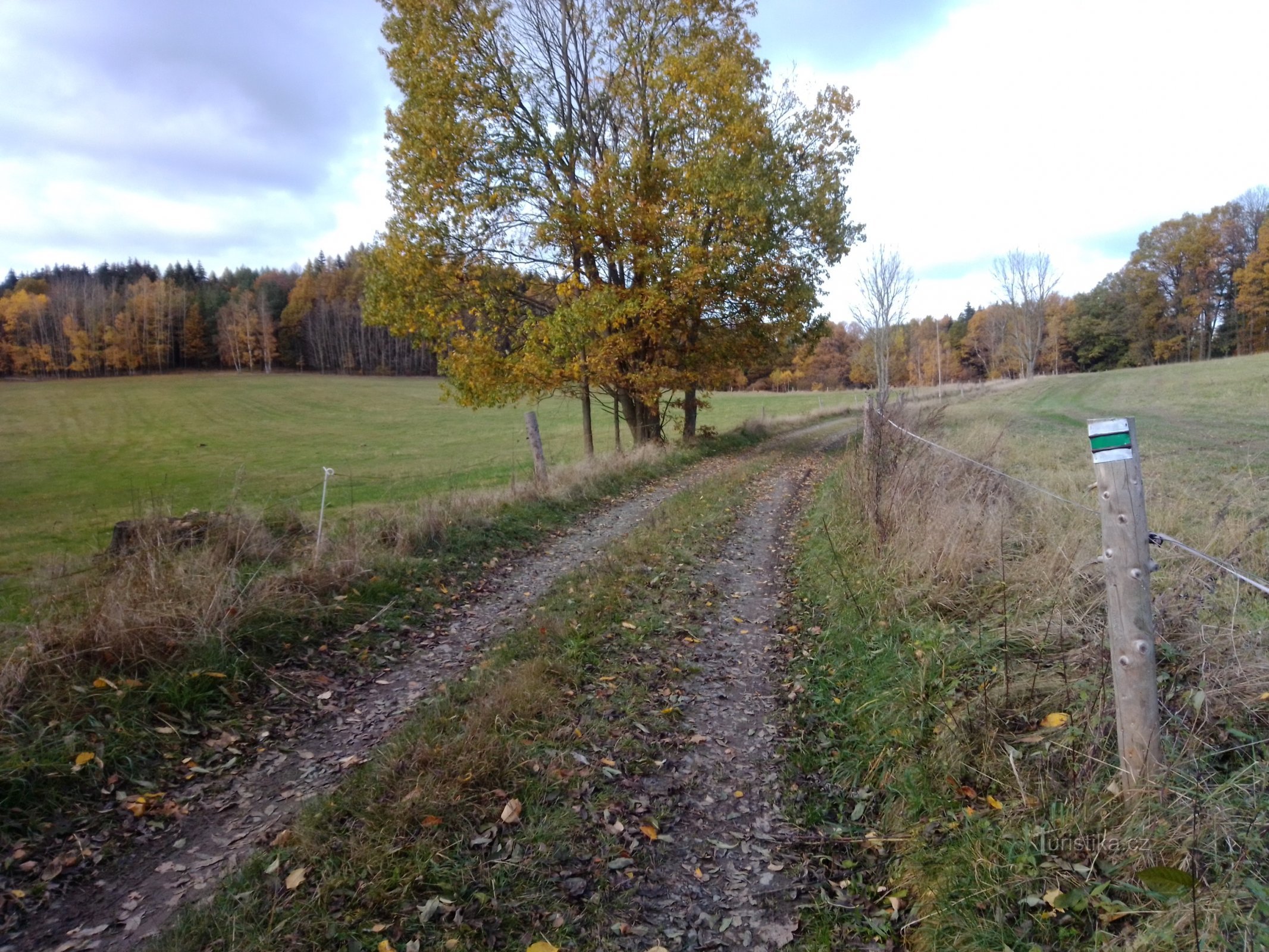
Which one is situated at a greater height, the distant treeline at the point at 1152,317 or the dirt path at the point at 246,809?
the distant treeline at the point at 1152,317

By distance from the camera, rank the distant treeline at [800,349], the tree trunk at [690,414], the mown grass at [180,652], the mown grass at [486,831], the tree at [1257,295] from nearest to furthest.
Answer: the mown grass at [486,831]
the mown grass at [180,652]
the tree trunk at [690,414]
the tree at [1257,295]
the distant treeline at [800,349]

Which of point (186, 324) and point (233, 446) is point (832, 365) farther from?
point (186, 324)

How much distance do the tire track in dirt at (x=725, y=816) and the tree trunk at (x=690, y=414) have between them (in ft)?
49.7

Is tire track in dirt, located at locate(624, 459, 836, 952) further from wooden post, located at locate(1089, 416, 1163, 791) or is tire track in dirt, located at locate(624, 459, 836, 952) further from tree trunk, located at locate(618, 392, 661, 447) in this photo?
tree trunk, located at locate(618, 392, 661, 447)

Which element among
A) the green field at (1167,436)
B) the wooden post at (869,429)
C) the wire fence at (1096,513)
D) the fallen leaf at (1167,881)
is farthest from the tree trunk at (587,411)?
the fallen leaf at (1167,881)

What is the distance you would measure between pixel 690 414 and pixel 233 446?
28.1 metres

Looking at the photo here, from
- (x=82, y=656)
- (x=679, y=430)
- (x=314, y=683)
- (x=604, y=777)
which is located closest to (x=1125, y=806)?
(x=604, y=777)

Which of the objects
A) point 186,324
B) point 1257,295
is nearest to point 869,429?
point 1257,295

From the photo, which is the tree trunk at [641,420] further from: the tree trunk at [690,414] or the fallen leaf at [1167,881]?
the fallen leaf at [1167,881]

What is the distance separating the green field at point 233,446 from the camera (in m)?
16.2

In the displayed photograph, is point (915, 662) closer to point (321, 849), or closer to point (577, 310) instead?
point (321, 849)

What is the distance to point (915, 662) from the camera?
14.8ft

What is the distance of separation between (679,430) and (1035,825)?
1955 cm

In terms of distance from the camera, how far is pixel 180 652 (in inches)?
198
